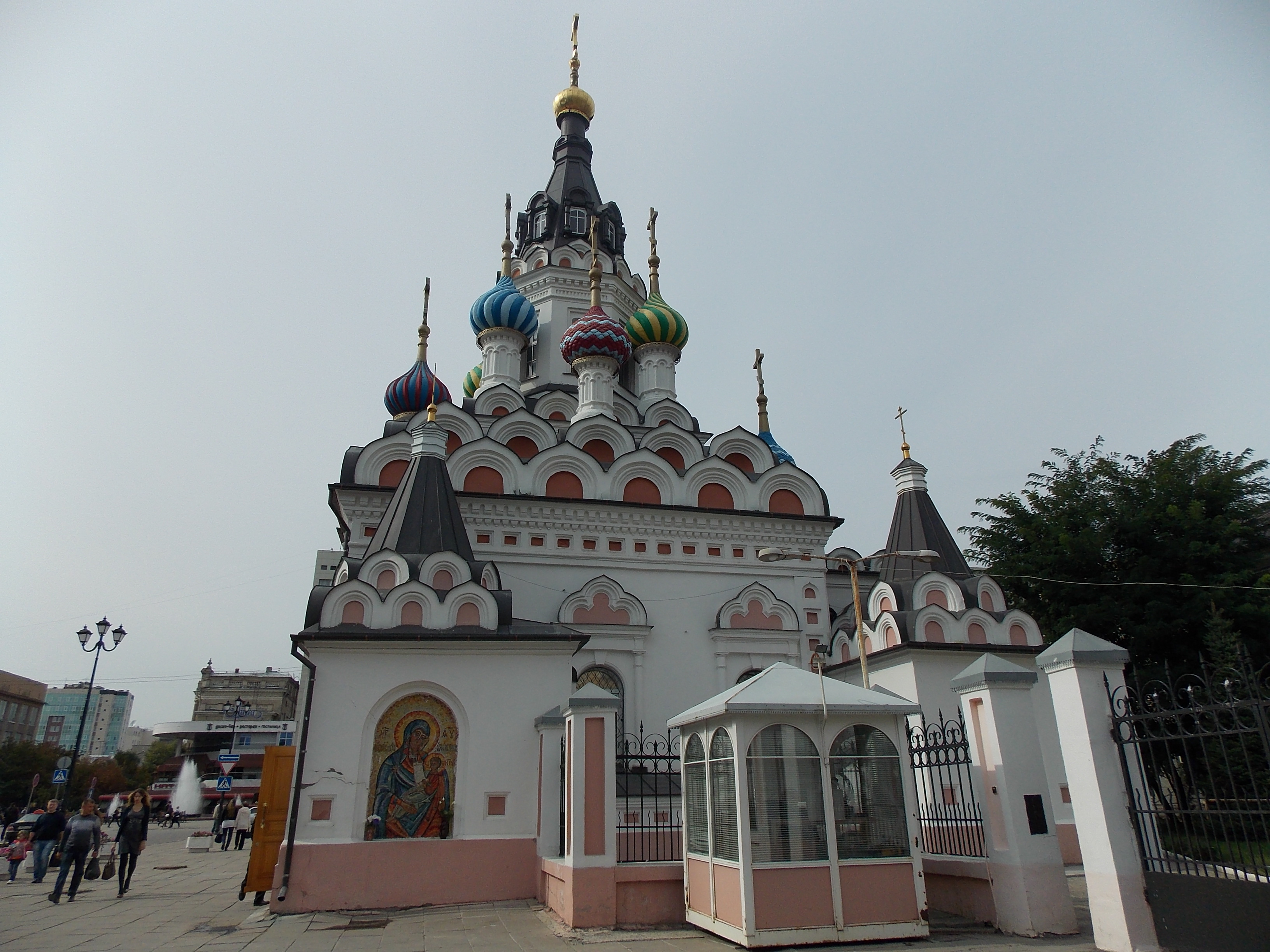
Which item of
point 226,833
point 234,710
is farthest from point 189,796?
point 226,833

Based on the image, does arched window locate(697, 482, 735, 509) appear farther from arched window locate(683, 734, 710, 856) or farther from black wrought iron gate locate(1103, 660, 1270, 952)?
black wrought iron gate locate(1103, 660, 1270, 952)

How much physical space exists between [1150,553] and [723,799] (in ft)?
43.0

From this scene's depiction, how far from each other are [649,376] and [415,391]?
17.9 feet

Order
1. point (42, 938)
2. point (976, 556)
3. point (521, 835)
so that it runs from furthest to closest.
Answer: point (976, 556) < point (521, 835) < point (42, 938)

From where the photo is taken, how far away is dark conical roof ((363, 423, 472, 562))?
11391 mm

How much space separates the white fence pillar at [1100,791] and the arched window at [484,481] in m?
9.72

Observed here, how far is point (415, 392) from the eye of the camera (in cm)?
1691

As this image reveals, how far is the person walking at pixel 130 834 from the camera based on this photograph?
10.3m

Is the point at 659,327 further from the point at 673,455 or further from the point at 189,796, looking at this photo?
the point at 189,796

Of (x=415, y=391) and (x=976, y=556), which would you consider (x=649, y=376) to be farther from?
(x=976, y=556)

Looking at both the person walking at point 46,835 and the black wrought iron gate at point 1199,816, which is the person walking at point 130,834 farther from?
the black wrought iron gate at point 1199,816

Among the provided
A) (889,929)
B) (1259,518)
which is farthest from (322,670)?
(1259,518)

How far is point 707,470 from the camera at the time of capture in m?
15.2

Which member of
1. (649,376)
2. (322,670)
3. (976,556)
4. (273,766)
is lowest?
(273,766)
